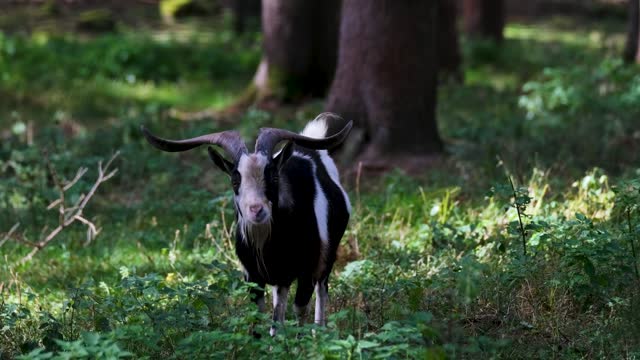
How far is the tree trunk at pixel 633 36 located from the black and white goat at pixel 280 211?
10987 mm

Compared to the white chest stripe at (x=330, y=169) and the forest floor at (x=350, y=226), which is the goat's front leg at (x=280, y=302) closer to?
the forest floor at (x=350, y=226)

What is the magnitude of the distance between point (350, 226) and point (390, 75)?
279 cm

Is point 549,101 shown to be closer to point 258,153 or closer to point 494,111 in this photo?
point 494,111

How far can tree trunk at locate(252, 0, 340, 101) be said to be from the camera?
14.9 meters

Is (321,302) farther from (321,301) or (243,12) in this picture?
(243,12)

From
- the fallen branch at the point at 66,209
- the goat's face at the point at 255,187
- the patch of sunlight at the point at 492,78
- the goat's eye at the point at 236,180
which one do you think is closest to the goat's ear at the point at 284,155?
the goat's face at the point at 255,187

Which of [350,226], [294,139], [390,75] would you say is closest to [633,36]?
[390,75]

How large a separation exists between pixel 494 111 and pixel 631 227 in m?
7.21

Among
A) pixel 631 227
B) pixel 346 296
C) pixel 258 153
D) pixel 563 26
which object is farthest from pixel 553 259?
pixel 563 26

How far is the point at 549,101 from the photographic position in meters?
13.8

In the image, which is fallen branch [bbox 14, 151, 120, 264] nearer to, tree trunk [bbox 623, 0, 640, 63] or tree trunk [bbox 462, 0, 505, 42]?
tree trunk [bbox 623, 0, 640, 63]

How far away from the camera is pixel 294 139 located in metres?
6.62

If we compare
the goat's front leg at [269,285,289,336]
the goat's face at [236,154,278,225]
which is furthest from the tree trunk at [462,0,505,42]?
the goat's face at [236,154,278,225]

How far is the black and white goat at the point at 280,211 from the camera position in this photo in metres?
6.25
